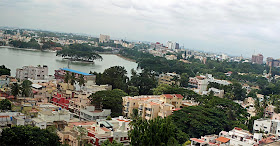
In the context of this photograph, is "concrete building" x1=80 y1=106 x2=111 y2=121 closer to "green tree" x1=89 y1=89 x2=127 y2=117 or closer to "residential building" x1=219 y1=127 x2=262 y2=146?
"green tree" x1=89 y1=89 x2=127 y2=117

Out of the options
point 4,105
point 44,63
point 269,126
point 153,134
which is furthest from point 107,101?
point 44,63

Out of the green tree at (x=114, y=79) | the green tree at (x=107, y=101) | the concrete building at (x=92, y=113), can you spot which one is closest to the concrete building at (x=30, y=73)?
the green tree at (x=114, y=79)

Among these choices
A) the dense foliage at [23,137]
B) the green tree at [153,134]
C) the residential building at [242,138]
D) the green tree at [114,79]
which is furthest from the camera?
the green tree at [114,79]

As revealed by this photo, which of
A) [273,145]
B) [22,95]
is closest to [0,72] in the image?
[22,95]

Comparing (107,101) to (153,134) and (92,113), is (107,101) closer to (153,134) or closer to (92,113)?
(92,113)

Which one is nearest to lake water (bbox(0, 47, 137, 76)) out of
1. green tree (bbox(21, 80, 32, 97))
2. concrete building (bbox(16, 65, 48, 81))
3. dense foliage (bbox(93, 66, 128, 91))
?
concrete building (bbox(16, 65, 48, 81))

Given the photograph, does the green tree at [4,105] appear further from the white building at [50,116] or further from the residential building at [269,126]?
the residential building at [269,126]
